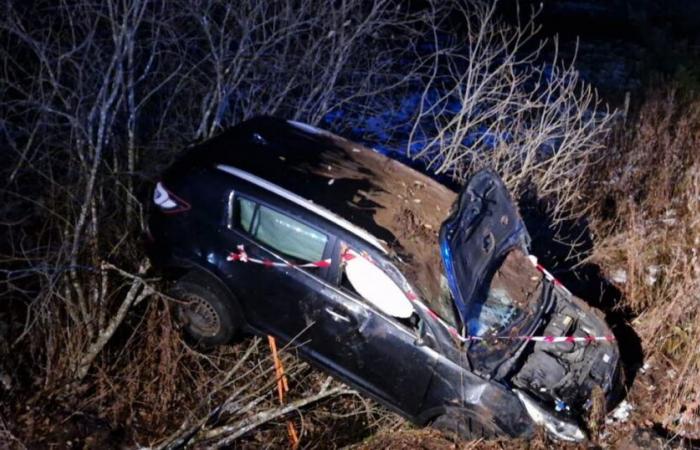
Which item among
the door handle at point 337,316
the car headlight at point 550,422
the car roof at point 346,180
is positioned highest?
the car roof at point 346,180

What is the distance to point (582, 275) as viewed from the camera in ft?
27.9

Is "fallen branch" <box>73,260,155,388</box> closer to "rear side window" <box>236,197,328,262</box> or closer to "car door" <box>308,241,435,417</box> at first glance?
"rear side window" <box>236,197,328,262</box>

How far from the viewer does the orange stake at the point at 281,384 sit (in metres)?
6.01

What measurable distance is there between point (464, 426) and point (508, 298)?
117 centimetres

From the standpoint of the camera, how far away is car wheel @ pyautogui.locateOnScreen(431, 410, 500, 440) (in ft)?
19.0

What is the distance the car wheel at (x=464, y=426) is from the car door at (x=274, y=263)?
136 cm

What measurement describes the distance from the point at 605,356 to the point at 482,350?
1.41 m

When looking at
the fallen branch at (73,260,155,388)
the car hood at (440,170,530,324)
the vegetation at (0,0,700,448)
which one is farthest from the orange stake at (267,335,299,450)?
the car hood at (440,170,530,324)

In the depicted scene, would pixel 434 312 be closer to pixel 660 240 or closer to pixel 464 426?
pixel 464 426

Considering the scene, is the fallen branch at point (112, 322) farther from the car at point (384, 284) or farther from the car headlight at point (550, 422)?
the car headlight at point (550, 422)

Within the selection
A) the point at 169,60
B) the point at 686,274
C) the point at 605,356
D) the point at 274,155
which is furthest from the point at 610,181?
the point at 169,60

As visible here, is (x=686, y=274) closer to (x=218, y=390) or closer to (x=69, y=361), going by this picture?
(x=218, y=390)

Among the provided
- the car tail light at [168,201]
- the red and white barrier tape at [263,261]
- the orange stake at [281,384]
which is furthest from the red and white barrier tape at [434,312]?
the orange stake at [281,384]

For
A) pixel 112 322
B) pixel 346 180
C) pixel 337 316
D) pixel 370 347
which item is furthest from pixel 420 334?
pixel 112 322
